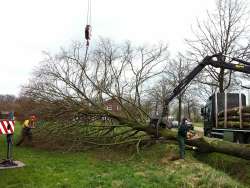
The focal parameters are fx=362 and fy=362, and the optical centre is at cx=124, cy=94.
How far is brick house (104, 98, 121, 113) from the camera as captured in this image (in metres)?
14.9

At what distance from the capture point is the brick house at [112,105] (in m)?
14.9

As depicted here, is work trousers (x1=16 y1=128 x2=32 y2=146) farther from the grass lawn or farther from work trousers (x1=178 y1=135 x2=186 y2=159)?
work trousers (x1=178 y1=135 x2=186 y2=159)

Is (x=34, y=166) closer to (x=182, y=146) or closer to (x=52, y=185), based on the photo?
(x=52, y=185)

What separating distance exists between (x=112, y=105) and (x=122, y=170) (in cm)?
572

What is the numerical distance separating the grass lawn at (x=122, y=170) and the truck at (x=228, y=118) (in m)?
2.58

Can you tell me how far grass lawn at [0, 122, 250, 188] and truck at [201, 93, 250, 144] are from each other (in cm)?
258

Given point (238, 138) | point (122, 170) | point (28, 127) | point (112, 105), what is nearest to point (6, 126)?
point (122, 170)

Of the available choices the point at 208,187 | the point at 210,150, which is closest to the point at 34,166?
the point at 208,187

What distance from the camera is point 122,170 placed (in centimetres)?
966

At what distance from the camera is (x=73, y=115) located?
13875 millimetres

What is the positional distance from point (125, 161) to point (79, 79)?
5.38 meters

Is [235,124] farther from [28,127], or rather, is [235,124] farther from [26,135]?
[26,135]

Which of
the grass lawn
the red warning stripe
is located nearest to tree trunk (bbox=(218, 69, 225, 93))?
the grass lawn

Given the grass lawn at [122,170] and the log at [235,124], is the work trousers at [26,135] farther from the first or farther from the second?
the log at [235,124]
